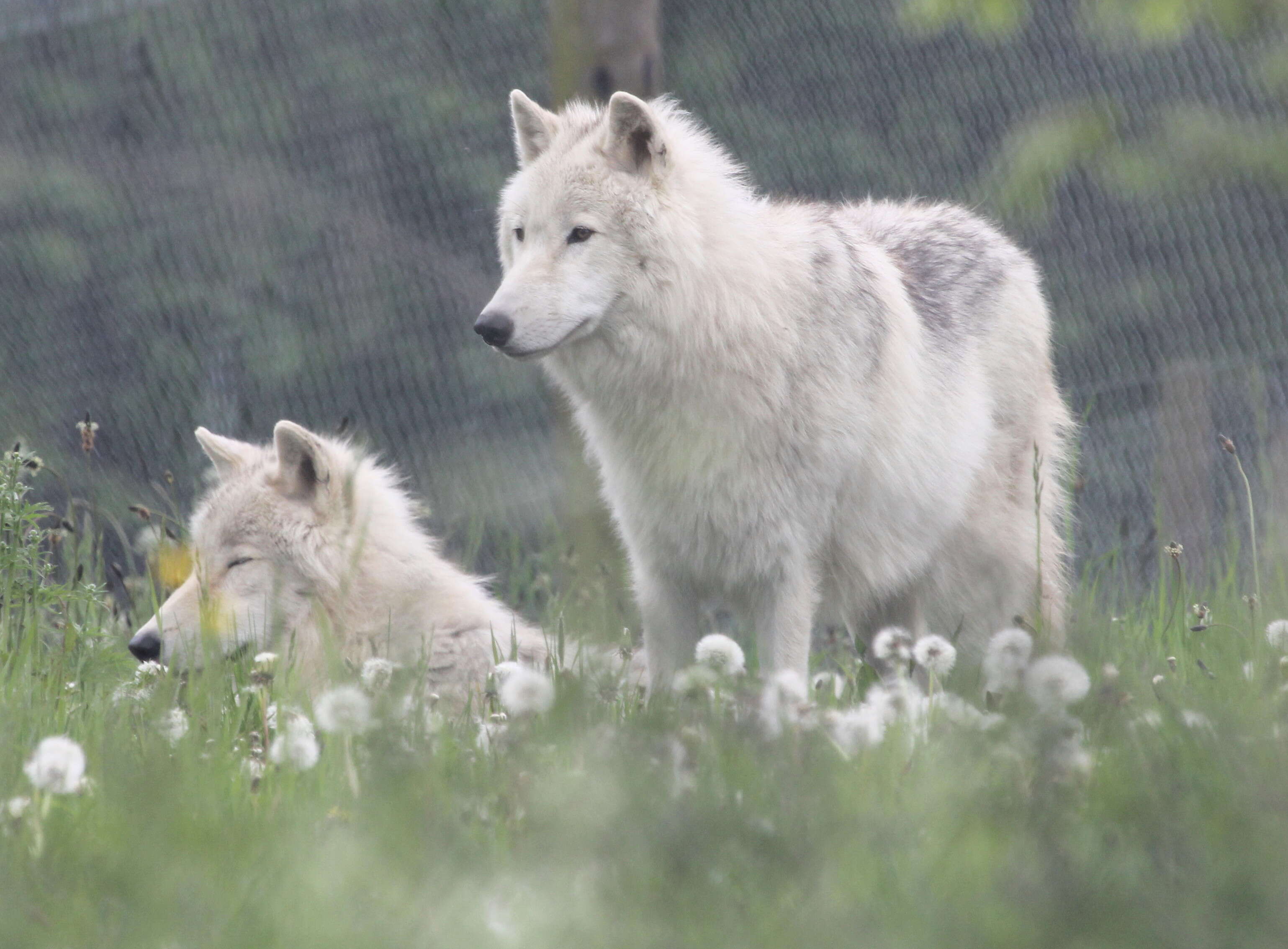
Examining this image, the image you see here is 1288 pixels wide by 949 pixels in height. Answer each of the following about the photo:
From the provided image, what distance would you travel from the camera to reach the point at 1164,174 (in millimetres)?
3320

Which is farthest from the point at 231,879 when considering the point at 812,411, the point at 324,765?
the point at 812,411

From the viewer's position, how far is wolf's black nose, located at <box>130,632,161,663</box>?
3.98 meters

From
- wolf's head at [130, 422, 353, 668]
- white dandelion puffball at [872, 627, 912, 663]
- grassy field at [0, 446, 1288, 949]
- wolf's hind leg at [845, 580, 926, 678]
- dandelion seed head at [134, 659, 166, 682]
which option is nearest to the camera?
grassy field at [0, 446, 1288, 949]

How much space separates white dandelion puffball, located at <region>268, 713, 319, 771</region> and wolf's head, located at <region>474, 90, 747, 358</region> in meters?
1.34

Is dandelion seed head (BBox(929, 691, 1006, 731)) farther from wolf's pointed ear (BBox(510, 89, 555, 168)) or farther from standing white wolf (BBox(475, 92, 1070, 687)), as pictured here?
wolf's pointed ear (BBox(510, 89, 555, 168))

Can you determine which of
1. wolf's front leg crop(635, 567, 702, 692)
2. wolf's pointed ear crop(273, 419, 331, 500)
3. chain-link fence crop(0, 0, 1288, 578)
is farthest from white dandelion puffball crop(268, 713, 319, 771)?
chain-link fence crop(0, 0, 1288, 578)

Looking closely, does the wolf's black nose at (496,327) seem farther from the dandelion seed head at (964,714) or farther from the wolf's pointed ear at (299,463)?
the dandelion seed head at (964,714)

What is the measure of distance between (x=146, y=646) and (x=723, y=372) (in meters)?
1.87

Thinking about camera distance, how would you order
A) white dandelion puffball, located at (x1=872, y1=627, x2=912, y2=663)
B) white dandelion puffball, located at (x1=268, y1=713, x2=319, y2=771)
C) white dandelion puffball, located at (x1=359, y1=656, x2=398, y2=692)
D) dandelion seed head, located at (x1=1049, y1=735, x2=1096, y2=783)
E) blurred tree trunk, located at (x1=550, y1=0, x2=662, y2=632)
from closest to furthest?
1. dandelion seed head, located at (x1=1049, y1=735, x2=1096, y2=783)
2. white dandelion puffball, located at (x1=268, y1=713, x2=319, y2=771)
3. white dandelion puffball, located at (x1=872, y1=627, x2=912, y2=663)
4. white dandelion puffball, located at (x1=359, y1=656, x2=398, y2=692)
5. blurred tree trunk, located at (x1=550, y1=0, x2=662, y2=632)

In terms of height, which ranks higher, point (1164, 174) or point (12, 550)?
point (1164, 174)

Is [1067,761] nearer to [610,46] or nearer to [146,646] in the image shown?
[146,646]

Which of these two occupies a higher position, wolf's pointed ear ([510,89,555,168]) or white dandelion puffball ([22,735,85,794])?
wolf's pointed ear ([510,89,555,168])

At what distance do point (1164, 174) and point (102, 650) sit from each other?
2984mm

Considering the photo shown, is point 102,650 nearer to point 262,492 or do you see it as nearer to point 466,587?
point 262,492
